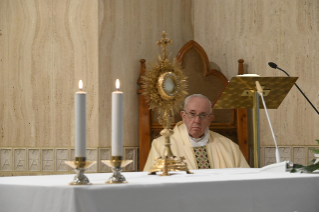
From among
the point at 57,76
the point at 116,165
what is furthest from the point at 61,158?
the point at 116,165

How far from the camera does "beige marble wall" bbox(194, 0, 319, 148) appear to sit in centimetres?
597

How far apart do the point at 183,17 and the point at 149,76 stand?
361 centimetres

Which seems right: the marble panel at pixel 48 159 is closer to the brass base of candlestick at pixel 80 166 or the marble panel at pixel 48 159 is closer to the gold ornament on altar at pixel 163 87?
the gold ornament on altar at pixel 163 87

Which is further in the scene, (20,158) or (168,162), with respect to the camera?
(20,158)

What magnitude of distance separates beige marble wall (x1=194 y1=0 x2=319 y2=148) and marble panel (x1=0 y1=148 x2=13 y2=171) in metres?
2.83

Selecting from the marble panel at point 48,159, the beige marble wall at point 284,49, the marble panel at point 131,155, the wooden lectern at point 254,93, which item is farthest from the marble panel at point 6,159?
the wooden lectern at point 254,93

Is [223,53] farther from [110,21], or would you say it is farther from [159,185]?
[159,185]

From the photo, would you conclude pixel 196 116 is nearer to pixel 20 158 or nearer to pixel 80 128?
pixel 20 158

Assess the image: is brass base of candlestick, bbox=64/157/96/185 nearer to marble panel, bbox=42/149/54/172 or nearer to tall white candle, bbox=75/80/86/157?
tall white candle, bbox=75/80/86/157

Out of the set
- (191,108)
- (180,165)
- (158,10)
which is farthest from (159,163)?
(158,10)

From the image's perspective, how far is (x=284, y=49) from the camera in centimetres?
605

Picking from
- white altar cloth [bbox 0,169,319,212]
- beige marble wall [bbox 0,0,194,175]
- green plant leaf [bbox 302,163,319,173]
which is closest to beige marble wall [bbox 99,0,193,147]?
beige marble wall [bbox 0,0,194,175]

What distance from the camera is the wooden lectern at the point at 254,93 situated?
143 inches

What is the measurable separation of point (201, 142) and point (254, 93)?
7.30 ft
